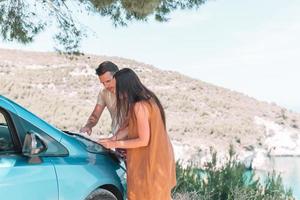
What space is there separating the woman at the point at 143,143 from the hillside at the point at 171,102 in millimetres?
18090

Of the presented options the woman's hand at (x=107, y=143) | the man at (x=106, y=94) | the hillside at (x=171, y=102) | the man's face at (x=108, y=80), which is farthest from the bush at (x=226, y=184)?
the hillside at (x=171, y=102)

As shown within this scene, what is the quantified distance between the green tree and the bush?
7.66ft

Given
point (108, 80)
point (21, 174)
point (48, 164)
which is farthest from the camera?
point (108, 80)

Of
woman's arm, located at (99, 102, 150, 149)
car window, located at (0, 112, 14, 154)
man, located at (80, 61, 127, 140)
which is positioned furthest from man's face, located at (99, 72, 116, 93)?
car window, located at (0, 112, 14, 154)

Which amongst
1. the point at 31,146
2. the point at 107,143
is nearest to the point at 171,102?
the point at 107,143

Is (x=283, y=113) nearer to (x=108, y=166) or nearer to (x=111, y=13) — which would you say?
(x=111, y=13)

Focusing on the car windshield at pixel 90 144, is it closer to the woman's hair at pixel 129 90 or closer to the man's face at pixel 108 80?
the woman's hair at pixel 129 90

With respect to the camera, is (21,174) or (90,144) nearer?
(21,174)

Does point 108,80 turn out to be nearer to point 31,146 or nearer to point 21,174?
point 31,146

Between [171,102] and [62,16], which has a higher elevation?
[62,16]

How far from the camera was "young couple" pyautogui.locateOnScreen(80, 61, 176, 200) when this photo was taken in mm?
4039

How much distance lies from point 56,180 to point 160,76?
1478 inches

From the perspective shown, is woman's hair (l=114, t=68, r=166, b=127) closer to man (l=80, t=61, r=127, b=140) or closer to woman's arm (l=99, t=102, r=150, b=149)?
woman's arm (l=99, t=102, r=150, b=149)

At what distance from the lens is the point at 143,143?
4.02 meters
